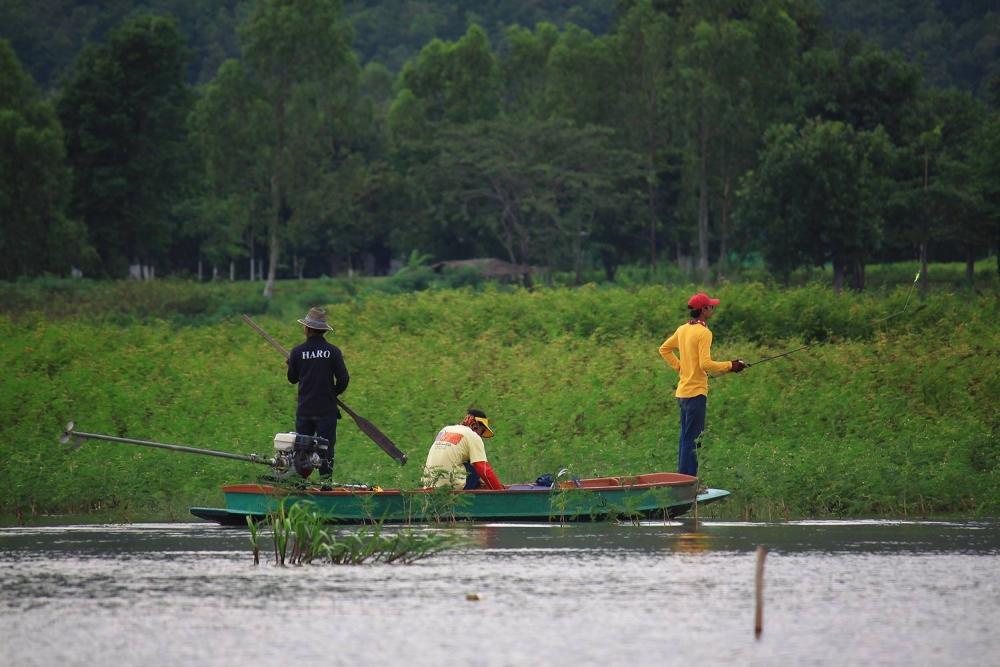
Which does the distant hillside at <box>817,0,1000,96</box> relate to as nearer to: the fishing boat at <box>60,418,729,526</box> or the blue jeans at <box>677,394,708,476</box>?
the blue jeans at <box>677,394,708,476</box>

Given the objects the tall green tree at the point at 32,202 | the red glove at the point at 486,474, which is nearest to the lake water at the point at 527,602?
the red glove at the point at 486,474

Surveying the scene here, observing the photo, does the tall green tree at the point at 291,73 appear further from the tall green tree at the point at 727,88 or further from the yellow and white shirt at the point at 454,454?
the yellow and white shirt at the point at 454,454

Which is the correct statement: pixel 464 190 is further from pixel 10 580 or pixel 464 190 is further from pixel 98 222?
pixel 10 580

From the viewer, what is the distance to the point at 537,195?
69938 millimetres

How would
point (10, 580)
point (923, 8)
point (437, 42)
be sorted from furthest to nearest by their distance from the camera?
point (923, 8) < point (437, 42) < point (10, 580)

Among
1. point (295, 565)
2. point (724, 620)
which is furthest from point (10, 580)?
point (724, 620)

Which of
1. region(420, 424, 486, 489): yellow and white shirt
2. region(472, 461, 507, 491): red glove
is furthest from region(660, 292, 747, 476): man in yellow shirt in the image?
region(420, 424, 486, 489): yellow and white shirt

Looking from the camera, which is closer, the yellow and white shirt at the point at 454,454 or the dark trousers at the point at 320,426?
the yellow and white shirt at the point at 454,454

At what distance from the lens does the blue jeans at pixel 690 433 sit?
1775cm

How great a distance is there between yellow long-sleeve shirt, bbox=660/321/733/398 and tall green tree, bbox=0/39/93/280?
42.4 m

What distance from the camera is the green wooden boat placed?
1639 cm

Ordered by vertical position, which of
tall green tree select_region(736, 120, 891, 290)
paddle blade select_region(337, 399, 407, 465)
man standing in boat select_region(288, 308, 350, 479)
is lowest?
paddle blade select_region(337, 399, 407, 465)

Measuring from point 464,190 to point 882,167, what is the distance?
21.4m

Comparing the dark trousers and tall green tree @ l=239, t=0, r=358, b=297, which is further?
tall green tree @ l=239, t=0, r=358, b=297
